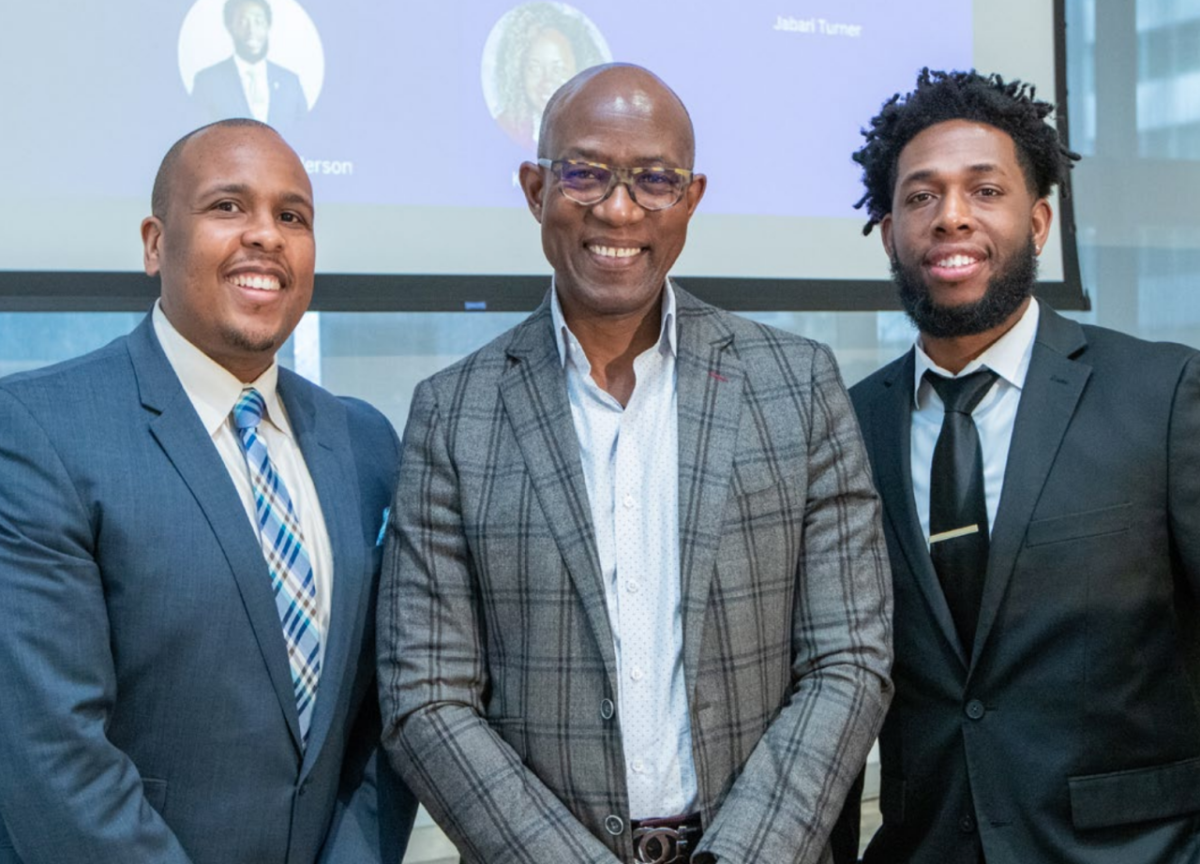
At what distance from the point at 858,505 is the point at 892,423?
0.41 meters

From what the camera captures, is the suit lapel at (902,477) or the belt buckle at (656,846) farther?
the suit lapel at (902,477)

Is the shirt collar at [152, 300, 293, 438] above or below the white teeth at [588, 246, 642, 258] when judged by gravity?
below

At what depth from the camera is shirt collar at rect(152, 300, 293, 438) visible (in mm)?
1766

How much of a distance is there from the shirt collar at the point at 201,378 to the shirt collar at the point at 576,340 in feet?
1.60

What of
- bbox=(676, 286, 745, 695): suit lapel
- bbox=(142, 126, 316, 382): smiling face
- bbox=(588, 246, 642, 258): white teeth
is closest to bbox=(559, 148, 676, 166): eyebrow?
bbox=(588, 246, 642, 258): white teeth

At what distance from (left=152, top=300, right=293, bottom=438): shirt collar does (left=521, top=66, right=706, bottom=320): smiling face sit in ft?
1.72

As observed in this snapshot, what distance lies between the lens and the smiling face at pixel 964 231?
2.09 metres

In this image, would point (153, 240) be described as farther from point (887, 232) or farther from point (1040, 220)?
point (1040, 220)

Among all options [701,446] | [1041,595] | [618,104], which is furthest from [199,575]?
[1041,595]

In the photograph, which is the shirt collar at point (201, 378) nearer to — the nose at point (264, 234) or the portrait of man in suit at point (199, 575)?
the portrait of man in suit at point (199, 575)

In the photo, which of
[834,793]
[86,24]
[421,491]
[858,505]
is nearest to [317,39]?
[86,24]

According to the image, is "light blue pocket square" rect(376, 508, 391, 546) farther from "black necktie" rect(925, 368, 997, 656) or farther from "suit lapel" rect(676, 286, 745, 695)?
"black necktie" rect(925, 368, 997, 656)

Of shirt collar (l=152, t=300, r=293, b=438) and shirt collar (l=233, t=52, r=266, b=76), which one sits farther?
shirt collar (l=233, t=52, r=266, b=76)

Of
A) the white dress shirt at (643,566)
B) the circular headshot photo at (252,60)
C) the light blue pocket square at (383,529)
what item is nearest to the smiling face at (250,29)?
the circular headshot photo at (252,60)
